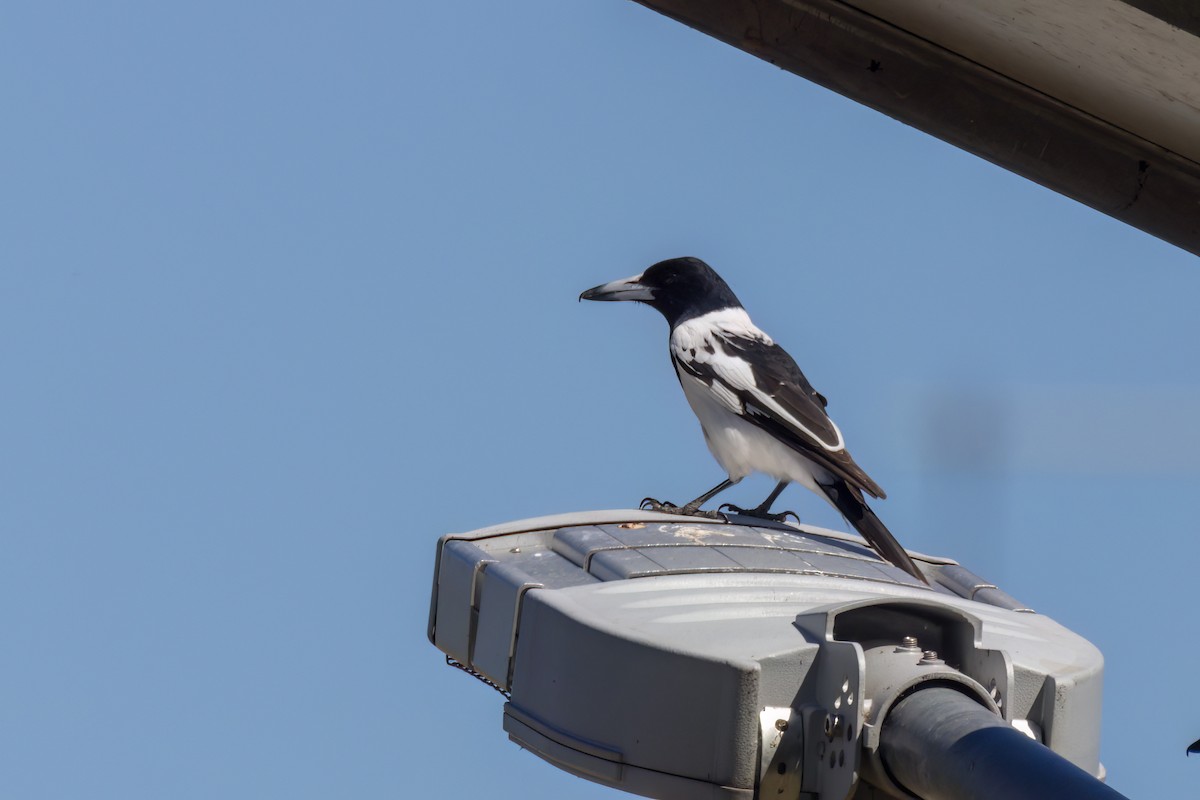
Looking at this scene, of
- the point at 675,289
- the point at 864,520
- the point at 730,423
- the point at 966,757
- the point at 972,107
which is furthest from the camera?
the point at 675,289

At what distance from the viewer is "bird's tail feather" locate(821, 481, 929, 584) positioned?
4.99 meters

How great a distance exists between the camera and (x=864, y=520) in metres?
6.25

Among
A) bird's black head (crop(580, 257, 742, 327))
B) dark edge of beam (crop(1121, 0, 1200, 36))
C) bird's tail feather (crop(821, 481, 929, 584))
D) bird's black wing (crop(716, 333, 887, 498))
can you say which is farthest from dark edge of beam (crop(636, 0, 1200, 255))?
bird's black head (crop(580, 257, 742, 327))

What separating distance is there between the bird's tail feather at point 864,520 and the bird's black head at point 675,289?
5.34ft

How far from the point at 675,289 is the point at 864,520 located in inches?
89.7

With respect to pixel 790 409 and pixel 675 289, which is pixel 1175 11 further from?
pixel 675 289

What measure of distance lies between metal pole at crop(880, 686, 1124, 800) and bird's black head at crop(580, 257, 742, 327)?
18.6ft

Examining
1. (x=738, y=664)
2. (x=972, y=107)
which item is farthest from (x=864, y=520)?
(x=738, y=664)

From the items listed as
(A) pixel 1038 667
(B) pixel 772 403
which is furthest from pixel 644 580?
(B) pixel 772 403

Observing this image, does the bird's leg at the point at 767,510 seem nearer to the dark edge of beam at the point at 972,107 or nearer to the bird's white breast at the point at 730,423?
the bird's white breast at the point at 730,423

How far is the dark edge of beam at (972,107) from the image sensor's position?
307 cm

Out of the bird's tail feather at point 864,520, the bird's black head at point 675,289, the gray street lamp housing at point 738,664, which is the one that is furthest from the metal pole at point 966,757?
the bird's black head at point 675,289

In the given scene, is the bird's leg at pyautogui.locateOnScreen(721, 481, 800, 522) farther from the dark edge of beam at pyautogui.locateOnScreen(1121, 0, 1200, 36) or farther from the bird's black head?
the dark edge of beam at pyautogui.locateOnScreen(1121, 0, 1200, 36)

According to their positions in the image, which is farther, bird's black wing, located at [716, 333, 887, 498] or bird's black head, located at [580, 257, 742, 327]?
bird's black head, located at [580, 257, 742, 327]
